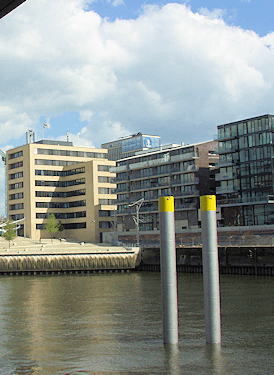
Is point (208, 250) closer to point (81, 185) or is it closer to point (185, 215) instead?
point (185, 215)

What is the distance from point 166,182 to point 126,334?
9454cm

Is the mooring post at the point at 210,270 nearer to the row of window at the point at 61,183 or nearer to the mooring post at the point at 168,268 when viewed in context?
the mooring post at the point at 168,268

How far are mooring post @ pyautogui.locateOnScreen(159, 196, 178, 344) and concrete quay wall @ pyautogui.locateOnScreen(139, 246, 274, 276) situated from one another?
50.3m

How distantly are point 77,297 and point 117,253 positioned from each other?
137 feet

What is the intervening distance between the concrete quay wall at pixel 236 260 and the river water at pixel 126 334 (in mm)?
18794

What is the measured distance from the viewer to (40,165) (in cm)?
13788

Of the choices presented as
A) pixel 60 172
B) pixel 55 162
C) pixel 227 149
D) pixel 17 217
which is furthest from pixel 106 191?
pixel 227 149

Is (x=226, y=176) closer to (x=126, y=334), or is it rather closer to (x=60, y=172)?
(x=60, y=172)

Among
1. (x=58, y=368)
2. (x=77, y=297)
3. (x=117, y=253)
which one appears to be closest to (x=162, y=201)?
(x=58, y=368)

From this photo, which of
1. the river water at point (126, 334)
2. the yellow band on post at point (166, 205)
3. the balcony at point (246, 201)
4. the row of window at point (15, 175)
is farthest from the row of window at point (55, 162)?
the yellow band on post at point (166, 205)

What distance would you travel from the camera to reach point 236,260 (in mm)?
73375

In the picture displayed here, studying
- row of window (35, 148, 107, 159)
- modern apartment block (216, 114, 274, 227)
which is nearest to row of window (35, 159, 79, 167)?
row of window (35, 148, 107, 159)

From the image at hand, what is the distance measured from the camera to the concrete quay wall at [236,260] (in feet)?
228

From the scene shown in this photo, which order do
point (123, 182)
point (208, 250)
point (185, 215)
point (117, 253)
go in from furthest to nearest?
point (123, 182)
point (185, 215)
point (117, 253)
point (208, 250)
